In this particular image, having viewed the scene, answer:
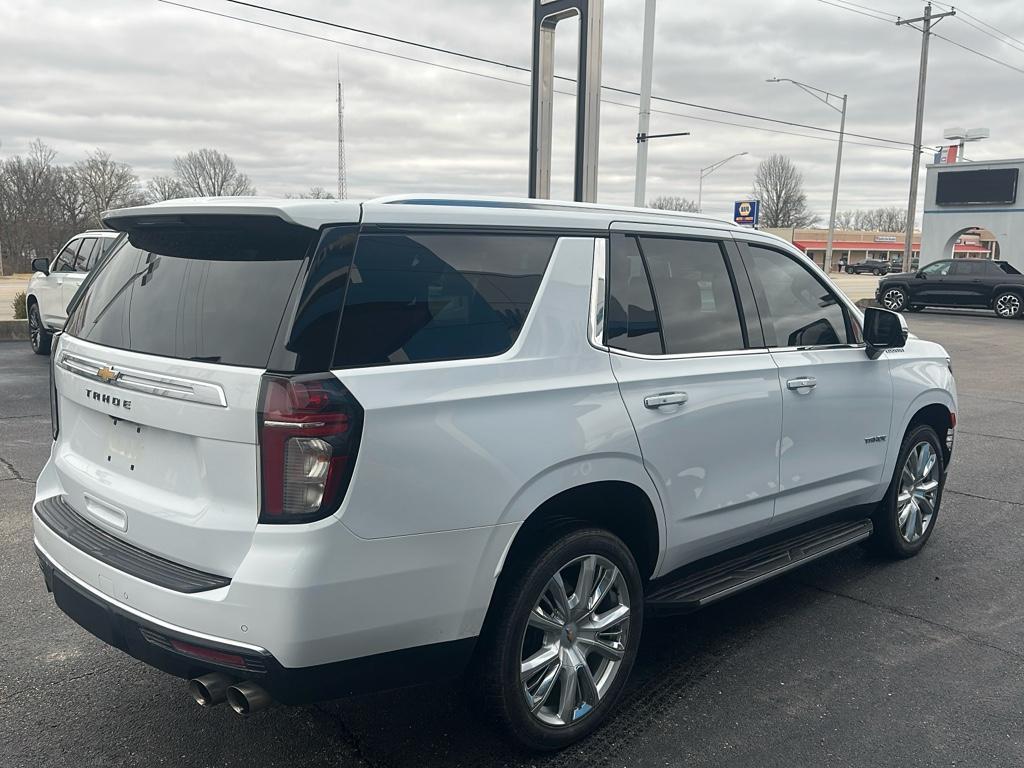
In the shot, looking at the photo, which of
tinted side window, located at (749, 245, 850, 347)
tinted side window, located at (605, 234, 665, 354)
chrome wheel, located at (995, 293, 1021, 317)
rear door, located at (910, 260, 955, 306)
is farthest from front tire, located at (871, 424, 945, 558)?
rear door, located at (910, 260, 955, 306)

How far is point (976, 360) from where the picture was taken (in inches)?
617

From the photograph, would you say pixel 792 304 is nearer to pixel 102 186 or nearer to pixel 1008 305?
pixel 1008 305

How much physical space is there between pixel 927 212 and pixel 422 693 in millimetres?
35820

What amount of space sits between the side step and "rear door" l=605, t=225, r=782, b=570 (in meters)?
0.11

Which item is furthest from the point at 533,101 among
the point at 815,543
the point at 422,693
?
the point at 422,693

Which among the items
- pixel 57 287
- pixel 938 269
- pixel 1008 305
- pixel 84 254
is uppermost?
pixel 84 254

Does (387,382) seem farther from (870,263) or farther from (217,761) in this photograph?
(870,263)

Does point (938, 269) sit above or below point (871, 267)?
above

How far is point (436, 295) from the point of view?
2.69 meters

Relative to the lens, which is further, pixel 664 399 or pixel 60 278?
pixel 60 278

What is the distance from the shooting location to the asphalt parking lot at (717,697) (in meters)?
3.01

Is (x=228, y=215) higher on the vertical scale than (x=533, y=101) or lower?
lower

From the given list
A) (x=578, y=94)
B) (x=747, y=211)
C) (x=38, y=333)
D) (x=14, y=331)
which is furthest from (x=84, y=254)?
(x=747, y=211)

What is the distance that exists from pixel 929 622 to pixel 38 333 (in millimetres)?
13698
